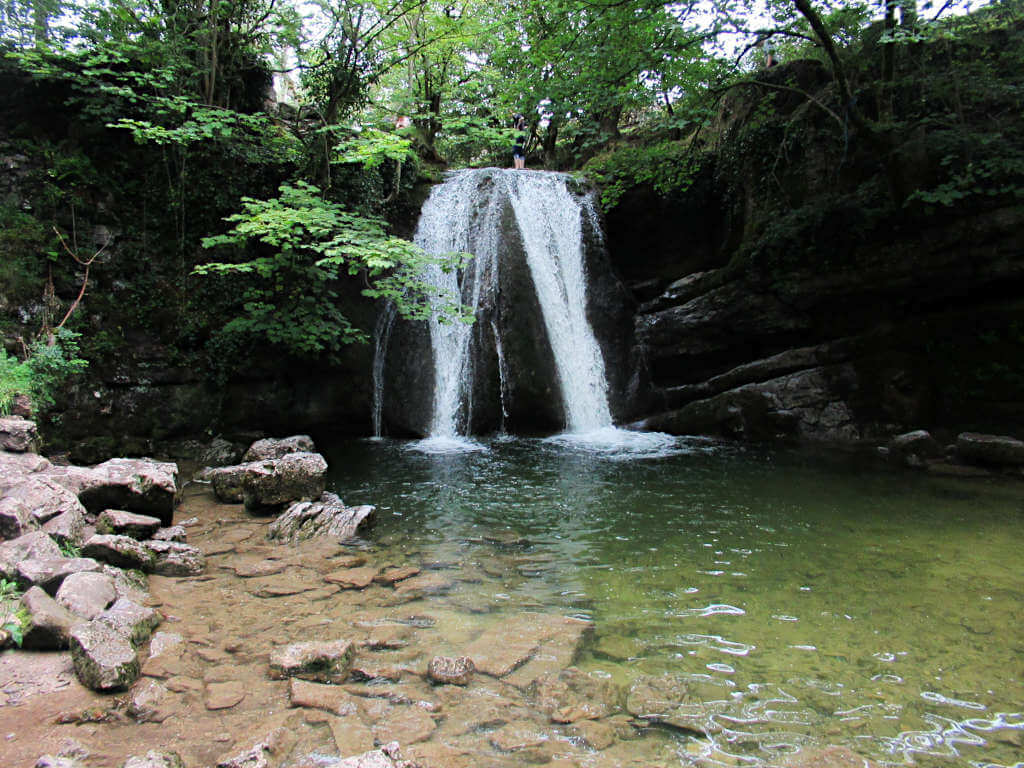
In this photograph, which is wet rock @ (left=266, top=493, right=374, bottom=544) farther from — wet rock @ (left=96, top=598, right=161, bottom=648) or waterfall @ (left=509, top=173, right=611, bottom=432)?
waterfall @ (left=509, top=173, right=611, bottom=432)

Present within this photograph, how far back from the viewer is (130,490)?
15.2ft

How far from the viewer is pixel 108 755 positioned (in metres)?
1.96

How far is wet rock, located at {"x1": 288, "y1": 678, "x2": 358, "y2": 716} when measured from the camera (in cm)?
237

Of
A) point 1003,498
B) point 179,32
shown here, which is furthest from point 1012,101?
point 179,32

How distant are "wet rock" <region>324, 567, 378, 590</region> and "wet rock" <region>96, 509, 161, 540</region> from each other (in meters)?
1.73

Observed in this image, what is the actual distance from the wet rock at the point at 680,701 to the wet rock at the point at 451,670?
79 cm

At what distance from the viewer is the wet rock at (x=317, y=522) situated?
4699 mm

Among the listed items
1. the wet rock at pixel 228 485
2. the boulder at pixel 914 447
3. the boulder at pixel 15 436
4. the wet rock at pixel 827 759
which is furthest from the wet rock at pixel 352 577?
the boulder at pixel 914 447

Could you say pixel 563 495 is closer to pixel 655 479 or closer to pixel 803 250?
pixel 655 479

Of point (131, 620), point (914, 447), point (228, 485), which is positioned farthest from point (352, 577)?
point (914, 447)

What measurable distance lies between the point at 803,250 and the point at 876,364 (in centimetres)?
230

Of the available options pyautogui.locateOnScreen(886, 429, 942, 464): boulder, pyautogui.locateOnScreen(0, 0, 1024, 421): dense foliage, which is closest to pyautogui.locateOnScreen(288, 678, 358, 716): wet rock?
pyautogui.locateOnScreen(0, 0, 1024, 421): dense foliage

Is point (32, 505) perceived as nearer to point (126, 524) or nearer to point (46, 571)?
point (126, 524)

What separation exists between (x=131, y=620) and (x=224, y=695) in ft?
2.64
